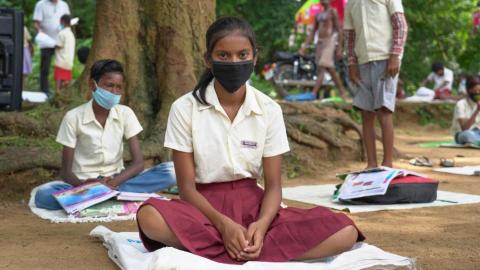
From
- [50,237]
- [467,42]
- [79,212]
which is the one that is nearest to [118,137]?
[79,212]

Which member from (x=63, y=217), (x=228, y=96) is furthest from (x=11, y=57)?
(x=228, y=96)

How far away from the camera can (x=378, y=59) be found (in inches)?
255

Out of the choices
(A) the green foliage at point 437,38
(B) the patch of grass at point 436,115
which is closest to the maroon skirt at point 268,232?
(B) the patch of grass at point 436,115

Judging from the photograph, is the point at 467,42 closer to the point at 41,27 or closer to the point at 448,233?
the point at 41,27

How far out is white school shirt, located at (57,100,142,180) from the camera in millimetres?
5336

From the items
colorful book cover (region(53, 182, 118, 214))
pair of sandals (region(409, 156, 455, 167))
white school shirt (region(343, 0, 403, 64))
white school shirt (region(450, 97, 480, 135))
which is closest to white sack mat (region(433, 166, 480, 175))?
pair of sandals (region(409, 156, 455, 167))

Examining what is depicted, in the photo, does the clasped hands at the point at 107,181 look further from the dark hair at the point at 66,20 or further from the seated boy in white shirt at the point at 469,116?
the dark hair at the point at 66,20

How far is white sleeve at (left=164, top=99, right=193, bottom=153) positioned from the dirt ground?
0.63m

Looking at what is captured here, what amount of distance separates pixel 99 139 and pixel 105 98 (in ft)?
1.00

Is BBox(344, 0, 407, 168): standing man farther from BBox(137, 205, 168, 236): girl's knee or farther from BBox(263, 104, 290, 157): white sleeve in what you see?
BBox(137, 205, 168, 236): girl's knee

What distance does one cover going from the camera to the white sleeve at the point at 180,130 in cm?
365

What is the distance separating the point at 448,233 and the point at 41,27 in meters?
8.89

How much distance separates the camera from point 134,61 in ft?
23.8

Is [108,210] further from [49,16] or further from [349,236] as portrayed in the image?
[49,16]
